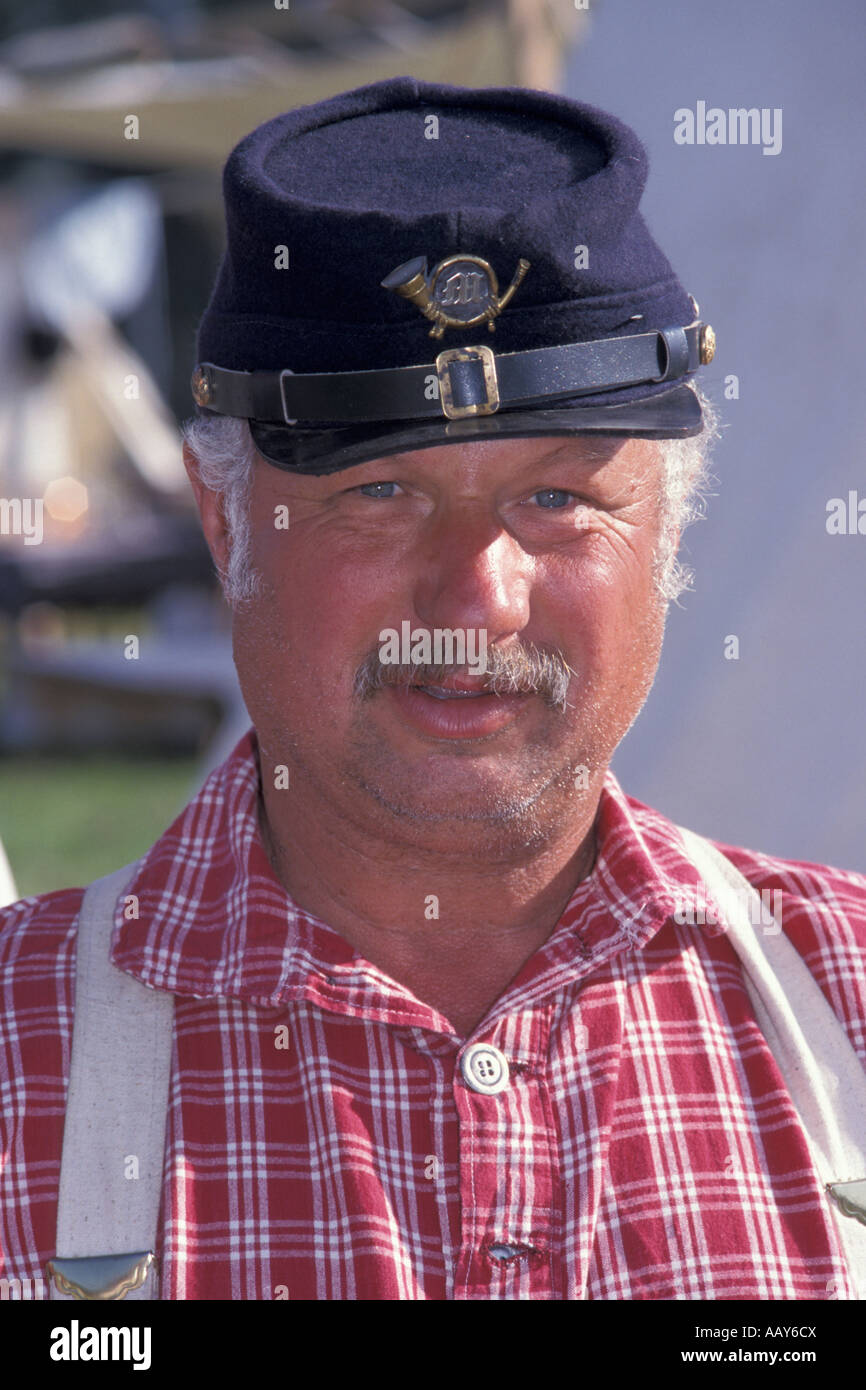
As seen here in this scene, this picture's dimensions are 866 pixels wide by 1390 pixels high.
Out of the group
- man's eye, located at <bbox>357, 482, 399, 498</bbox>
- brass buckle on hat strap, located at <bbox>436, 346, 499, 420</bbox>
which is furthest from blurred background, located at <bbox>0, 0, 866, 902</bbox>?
brass buckle on hat strap, located at <bbox>436, 346, 499, 420</bbox>

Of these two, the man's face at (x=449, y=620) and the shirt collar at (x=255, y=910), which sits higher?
→ the man's face at (x=449, y=620)

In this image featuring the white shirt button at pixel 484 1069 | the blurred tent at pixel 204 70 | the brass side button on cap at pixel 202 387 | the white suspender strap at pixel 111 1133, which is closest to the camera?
the white suspender strap at pixel 111 1133

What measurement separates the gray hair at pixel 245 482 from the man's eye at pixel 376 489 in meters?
0.13

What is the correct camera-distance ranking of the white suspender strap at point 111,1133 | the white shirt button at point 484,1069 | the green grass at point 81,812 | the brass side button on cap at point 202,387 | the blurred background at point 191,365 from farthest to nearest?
the green grass at point 81,812 → the blurred background at point 191,365 → the brass side button on cap at point 202,387 → the white shirt button at point 484,1069 → the white suspender strap at point 111,1133

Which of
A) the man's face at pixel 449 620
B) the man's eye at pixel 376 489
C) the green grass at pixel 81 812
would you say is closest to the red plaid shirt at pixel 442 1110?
the man's face at pixel 449 620

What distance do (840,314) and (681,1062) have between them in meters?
2.13

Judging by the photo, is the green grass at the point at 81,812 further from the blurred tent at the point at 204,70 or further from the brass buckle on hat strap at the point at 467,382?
the brass buckle on hat strap at the point at 467,382

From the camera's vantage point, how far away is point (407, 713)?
1.32 meters

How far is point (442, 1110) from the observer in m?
1.30

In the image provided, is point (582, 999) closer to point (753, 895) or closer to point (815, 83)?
point (753, 895)

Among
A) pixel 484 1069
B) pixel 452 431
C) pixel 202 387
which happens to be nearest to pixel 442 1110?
pixel 484 1069

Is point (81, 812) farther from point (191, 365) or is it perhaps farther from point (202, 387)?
point (202, 387)

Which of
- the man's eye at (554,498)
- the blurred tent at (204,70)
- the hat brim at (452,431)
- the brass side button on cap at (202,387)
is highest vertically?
the blurred tent at (204,70)

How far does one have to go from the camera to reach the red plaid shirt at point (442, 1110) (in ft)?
4.08
